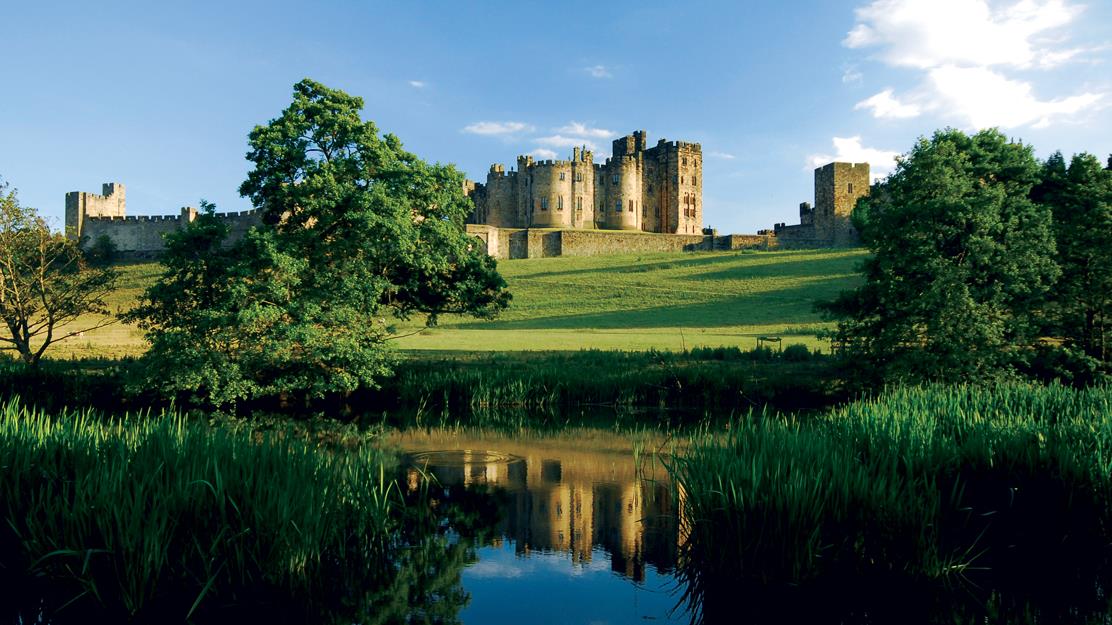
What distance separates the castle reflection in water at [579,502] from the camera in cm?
986

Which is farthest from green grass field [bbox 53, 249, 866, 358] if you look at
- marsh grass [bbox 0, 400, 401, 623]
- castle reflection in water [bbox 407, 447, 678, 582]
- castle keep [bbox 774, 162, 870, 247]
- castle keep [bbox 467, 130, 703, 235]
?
castle keep [bbox 467, 130, 703, 235]

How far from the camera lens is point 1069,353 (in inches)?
717

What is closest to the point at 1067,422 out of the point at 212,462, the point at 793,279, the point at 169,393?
the point at 212,462

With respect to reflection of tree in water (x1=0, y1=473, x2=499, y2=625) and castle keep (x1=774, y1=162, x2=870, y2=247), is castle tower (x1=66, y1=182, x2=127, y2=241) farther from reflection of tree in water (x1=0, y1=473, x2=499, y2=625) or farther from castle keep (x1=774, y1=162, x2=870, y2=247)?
reflection of tree in water (x1=0, y1=473, x2=499, y2=625)

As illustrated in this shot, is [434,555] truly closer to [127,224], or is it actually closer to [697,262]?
[697,262]

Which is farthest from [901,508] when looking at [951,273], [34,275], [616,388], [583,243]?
[583,243]

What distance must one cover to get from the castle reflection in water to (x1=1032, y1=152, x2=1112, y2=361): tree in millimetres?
12443

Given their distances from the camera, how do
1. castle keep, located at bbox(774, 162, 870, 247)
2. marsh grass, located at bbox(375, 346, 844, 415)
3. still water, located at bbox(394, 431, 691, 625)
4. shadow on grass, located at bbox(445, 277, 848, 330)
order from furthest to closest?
castle keep, located at bbox(774, 162, 870, 247)
shadow on grass, located at bbox(445, 277, 848, 330)
marsh grass, located at bbox(375, 346, 844, 415)
still water, located at bbox(394, 431, 691, 625)

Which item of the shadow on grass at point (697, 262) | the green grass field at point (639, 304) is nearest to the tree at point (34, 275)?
the green grass field at point (639, 304)

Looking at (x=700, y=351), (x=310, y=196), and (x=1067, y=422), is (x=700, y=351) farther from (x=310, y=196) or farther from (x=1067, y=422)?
(x=1067, y=422)

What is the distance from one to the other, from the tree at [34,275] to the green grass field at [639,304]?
3.04 metres

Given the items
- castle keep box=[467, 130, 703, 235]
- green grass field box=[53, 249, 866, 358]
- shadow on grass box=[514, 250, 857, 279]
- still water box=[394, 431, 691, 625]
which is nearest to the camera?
still water box=[394, 431, 691, 625]

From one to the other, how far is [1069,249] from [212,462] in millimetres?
20089

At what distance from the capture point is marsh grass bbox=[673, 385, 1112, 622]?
8.02 metres
